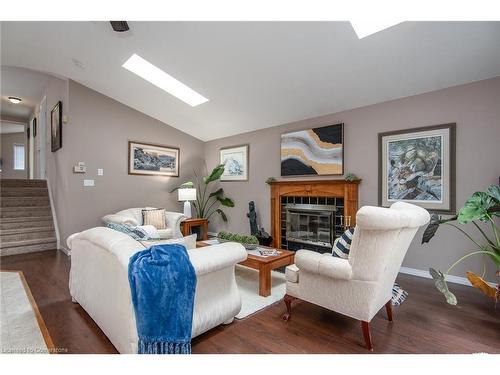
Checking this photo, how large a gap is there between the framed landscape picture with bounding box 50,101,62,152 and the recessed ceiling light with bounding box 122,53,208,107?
1829mm

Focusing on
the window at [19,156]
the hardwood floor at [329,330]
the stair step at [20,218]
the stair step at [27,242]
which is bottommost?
the hardwood floor at [329,330]

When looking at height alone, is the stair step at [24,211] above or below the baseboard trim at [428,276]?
above

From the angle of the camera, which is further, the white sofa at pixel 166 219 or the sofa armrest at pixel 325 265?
the white sofa at pixel 166 219

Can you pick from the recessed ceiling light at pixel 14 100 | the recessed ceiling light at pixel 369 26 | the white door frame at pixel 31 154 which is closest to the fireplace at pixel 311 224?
the recessed ceiling light at pixel 369 26

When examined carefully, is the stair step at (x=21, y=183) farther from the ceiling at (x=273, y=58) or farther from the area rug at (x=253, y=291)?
the area rug at (x=253, y=291)

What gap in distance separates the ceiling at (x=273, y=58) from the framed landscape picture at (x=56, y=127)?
0.79 m

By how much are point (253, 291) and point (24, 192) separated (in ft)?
17.7

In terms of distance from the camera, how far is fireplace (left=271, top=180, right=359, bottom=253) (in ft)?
12.5

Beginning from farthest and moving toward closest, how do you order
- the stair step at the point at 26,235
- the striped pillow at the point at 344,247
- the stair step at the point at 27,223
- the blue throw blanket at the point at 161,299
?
1. the stair step at the point at 27,223
2. the stair step at the point at 26,235
3. the striped pillow at the point at 344,247
4. the blue throw blanket at the point at 161,299

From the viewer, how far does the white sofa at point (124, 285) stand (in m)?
1.59

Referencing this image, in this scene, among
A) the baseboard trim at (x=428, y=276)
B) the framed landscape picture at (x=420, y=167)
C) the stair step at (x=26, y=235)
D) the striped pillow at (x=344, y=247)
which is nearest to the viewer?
the striped pillow at (x=344, y=247)

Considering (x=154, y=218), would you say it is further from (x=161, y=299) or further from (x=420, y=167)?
(x=420, y=167)

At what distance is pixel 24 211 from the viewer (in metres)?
4.96
